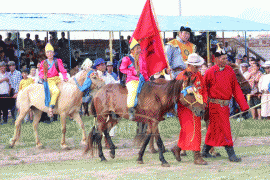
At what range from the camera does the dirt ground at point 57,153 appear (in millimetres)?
9789

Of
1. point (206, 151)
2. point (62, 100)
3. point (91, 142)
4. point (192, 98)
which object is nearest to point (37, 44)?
point (62, 100)

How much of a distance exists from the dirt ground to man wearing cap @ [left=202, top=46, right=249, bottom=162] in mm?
549

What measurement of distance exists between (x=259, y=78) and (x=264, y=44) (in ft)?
57.7

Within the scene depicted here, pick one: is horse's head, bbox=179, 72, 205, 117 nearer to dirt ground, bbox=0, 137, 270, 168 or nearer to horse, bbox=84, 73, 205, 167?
horse, bbox=84, 73, 205, 167

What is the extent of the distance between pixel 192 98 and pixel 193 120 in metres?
0.53

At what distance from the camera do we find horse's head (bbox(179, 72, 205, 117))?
27.1ft

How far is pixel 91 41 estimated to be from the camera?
2586 cm

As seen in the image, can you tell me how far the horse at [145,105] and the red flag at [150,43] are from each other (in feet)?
2.27

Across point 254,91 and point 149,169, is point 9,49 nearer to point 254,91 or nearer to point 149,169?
point 254,91

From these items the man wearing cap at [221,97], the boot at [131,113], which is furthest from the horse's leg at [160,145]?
the man wearing cap at [221,97]

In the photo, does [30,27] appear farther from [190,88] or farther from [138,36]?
[190,88]

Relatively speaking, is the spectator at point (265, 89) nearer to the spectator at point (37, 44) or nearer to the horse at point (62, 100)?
the horse at point (62, 100)

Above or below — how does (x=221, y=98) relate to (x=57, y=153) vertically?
above

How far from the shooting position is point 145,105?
29.7 feet
